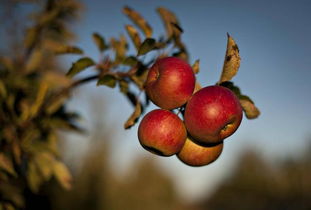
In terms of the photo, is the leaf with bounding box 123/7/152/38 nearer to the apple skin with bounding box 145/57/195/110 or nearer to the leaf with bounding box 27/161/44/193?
the apple skin with bounding box 145/57/195/110

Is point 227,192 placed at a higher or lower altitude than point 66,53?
lower

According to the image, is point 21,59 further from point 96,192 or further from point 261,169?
point 261,169

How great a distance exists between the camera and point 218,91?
89 centimetres

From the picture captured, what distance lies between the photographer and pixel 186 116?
0.93 meters

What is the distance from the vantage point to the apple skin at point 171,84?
92 cm

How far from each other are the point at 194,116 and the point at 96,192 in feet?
26.1

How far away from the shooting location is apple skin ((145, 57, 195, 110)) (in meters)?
0.92

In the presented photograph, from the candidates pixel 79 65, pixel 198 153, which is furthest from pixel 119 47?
pixel 198 153

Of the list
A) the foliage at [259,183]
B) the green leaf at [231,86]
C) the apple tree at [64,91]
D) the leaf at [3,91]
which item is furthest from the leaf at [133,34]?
the foliage at [259,183]

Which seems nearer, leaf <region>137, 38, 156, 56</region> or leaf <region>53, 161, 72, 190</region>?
leaf <region>137, 38, 156, 56</region>

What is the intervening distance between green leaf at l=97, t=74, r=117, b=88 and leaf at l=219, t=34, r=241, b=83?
0.42 m

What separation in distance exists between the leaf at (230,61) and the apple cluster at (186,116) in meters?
0.07

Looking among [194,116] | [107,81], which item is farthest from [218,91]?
[107,81]

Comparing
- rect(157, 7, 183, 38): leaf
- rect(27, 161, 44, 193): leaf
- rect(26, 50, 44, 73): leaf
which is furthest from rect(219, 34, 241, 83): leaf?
rect(26, 50, 44, 73): leaf
